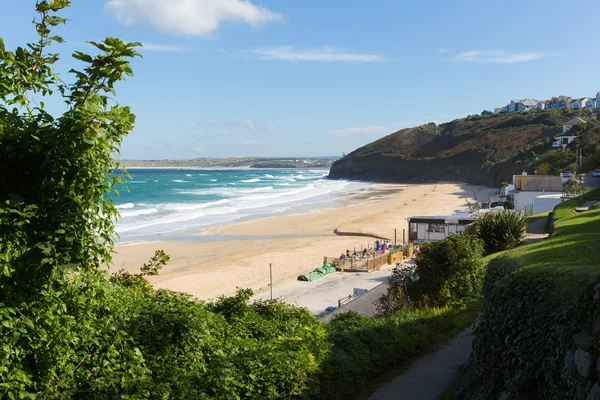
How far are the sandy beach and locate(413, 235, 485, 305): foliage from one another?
23.7ft

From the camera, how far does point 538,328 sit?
209 inches

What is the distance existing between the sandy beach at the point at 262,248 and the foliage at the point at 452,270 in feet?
23.7

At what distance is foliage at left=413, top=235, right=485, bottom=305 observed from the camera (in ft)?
42.2

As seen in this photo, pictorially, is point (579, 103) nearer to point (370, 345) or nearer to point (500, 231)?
point (500, 231)

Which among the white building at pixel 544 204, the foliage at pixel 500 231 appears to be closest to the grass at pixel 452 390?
the foliage at pixel 500 231

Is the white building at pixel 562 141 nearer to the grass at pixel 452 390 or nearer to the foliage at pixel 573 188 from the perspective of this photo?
the foliage at pixel 573 188

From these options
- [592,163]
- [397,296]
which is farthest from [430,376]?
[592,163]

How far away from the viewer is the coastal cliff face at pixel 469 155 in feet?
269

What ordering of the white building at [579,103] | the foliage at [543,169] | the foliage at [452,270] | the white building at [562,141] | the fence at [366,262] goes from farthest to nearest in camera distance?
1. the white building at [579,103]
2. the white building at [562,141]
3. the foliage at [543,169]
4. the fence at [366,262]
5. the foliage at [452,270]

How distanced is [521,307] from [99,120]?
4887 millimetres

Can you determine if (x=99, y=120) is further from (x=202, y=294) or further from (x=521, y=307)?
(x=202, y=294)

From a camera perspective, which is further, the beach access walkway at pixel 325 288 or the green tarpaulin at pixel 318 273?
the green tarpaulin at pixel 318 273

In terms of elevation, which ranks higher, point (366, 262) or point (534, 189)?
point (534, 189)

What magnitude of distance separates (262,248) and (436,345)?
22.9 metres
